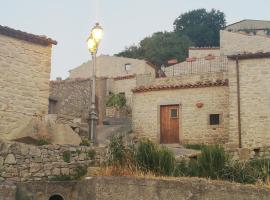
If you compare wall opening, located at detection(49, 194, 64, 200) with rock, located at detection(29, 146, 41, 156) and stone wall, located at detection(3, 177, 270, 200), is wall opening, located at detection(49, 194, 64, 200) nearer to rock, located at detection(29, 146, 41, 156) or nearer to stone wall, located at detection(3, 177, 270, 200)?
rock, located at detection(29, 146, 41, 156)

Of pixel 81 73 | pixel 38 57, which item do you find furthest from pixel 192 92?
pixel 81 73

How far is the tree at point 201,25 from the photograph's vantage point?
182 ft

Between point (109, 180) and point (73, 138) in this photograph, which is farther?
point (73, 138)

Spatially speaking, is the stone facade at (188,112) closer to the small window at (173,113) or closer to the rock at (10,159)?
the small window at (173,113)

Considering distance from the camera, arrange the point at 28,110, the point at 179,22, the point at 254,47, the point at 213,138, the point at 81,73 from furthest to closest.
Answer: the point at 179,22 < the point at 81,73 < the point at 254,47 < the point at 213,138 < the point at 28,110

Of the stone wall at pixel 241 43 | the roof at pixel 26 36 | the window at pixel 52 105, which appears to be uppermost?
the stone wall at pixel 241 43

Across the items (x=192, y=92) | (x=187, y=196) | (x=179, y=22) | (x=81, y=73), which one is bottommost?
(x=187, y=196)

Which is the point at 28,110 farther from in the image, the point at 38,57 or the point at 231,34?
the point at 231,34

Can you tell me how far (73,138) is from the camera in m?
16.2

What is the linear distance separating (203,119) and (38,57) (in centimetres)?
952

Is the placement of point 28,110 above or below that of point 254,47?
below

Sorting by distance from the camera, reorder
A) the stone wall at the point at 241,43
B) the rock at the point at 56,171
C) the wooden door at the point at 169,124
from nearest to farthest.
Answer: the rock at the point at 56,171 → the wooden door at the point at 169,124 → the stone wall at the point at 241,43

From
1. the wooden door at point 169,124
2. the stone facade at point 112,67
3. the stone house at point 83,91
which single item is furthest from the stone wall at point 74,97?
the wooden door at point 169,124

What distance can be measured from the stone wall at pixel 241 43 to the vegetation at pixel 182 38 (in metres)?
13.2
